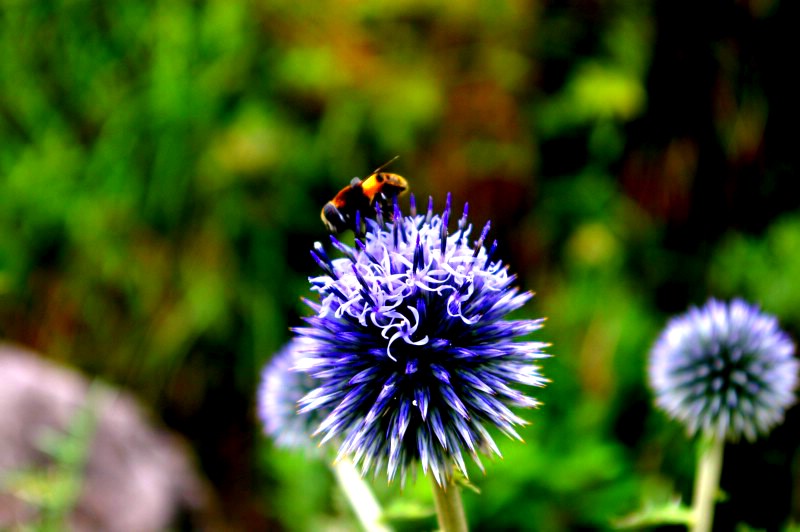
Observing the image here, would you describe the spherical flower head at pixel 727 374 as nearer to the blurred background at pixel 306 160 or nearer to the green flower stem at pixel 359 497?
the green flower stem at pixel 359 497

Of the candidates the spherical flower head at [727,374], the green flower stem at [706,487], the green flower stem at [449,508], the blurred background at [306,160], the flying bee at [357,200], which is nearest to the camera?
the green flower stem at [449,508]

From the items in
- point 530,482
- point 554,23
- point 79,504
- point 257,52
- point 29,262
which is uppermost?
point 554,23

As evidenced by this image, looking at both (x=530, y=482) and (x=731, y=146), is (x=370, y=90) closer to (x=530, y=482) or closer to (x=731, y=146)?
(x=731, y=146)

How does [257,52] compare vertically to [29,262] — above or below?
above

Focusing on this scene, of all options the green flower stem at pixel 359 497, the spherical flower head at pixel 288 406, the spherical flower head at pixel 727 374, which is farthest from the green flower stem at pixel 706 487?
the spherical flower head at pixel 288 406

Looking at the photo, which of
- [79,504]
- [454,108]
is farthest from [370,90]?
[79,504]

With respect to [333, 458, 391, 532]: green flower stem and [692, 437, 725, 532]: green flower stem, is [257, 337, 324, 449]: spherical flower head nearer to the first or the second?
[333, 458, 391, 532]: green flower stem
